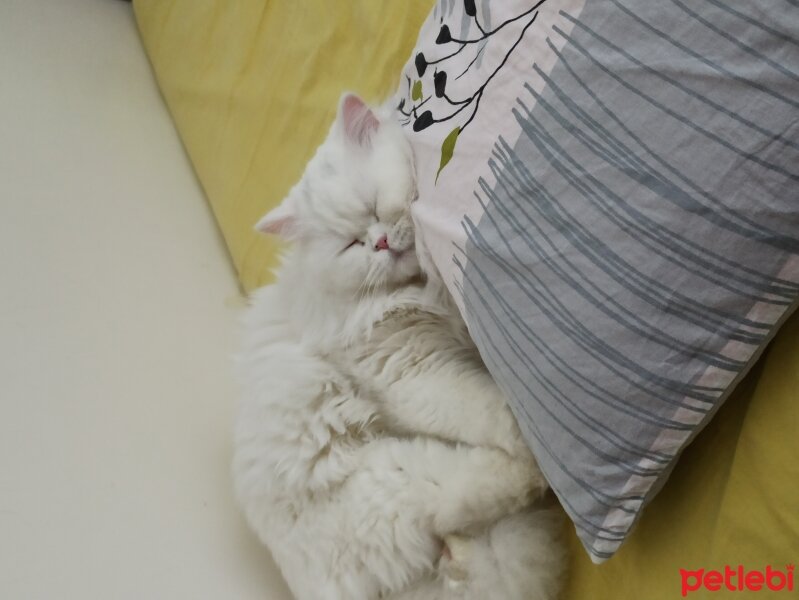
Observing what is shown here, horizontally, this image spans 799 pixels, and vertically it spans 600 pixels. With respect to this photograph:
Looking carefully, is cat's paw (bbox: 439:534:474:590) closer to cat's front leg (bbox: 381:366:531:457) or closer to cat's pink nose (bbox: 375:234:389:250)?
cat's front leg (bbox: 381:366:531:457)

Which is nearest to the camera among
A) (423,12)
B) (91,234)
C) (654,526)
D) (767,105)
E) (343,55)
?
(767,105)

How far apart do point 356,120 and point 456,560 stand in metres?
0.63

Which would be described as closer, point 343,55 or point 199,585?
point 199,585

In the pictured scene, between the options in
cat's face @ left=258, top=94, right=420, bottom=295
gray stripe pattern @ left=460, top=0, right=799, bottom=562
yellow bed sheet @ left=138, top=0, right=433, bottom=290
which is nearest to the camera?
gray stripe pattern @ left=460, top=0, right=799, bottom=562

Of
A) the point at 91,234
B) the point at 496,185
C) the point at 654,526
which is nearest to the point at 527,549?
the point at 654,526

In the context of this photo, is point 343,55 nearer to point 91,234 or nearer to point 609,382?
point 91,234

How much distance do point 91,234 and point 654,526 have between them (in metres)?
1.31

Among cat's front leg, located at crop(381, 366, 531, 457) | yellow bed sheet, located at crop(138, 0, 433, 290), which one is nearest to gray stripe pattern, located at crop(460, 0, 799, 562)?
cat's front leg, located at crop(381, 366, 531, 457)

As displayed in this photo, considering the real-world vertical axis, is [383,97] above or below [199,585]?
above

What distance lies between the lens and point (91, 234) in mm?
1480

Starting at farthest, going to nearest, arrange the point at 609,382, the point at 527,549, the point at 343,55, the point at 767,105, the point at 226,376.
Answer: the point at 226,376, the point at 343,55, the point at 527,549, the point at 609,382, the point at 767,105

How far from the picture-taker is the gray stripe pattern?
461 mm

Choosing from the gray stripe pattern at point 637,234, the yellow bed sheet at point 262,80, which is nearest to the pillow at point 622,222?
the gray stripe pattern at point 637,234

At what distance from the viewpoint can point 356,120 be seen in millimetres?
972
